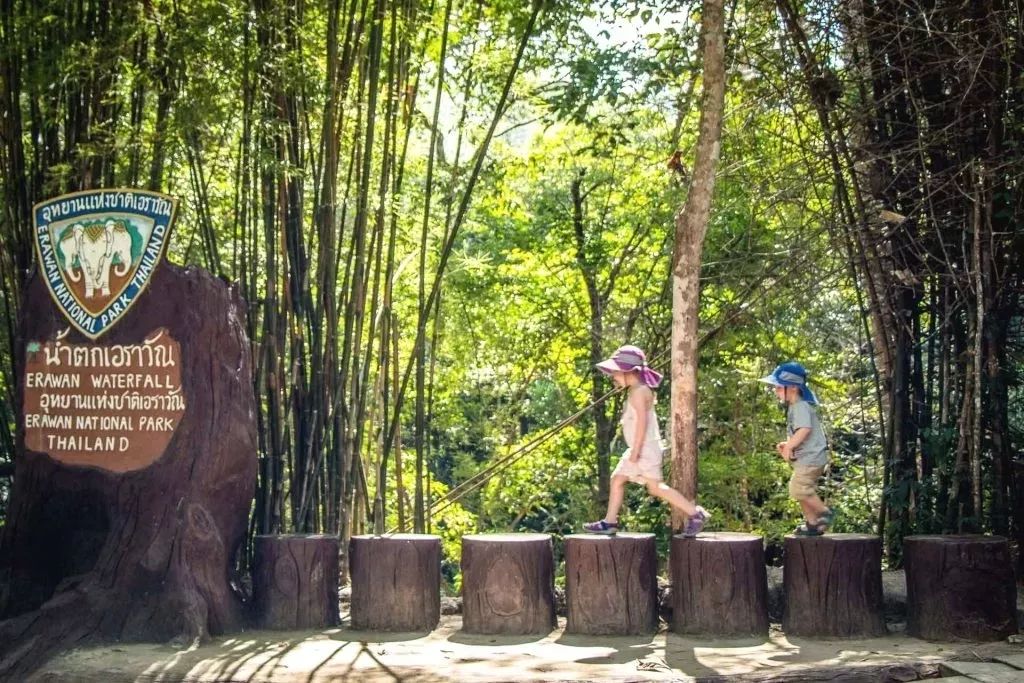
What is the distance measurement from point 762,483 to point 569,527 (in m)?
3.89

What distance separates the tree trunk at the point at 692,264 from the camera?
5.70m

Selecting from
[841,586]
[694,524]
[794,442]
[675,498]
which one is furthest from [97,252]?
[841,586]

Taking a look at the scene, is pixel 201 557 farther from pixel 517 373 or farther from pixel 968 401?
pixel 517 373

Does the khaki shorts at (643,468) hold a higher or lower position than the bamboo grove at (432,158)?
lower

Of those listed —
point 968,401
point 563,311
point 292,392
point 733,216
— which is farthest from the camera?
point 563,311

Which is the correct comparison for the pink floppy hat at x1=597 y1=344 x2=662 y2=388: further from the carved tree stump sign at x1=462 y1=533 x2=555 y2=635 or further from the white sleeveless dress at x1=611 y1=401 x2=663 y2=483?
the carved tree stump sign at x1=462 y1=533 x2=555 y2=635

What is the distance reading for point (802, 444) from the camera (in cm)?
563

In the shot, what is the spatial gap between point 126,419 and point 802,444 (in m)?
3.16

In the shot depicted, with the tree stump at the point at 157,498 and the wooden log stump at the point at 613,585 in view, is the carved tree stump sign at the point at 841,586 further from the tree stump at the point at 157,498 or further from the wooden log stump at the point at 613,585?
the tree stump at the point at 157,498

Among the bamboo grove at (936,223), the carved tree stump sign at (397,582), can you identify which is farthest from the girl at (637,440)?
the bamboo grove at (936,223)

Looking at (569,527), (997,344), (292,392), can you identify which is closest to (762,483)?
(569,527)

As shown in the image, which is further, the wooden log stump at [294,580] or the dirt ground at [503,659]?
the wooden log stump at [294,580]

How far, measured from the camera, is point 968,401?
19.0 ft

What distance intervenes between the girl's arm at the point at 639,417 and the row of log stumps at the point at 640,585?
1.30 feet
